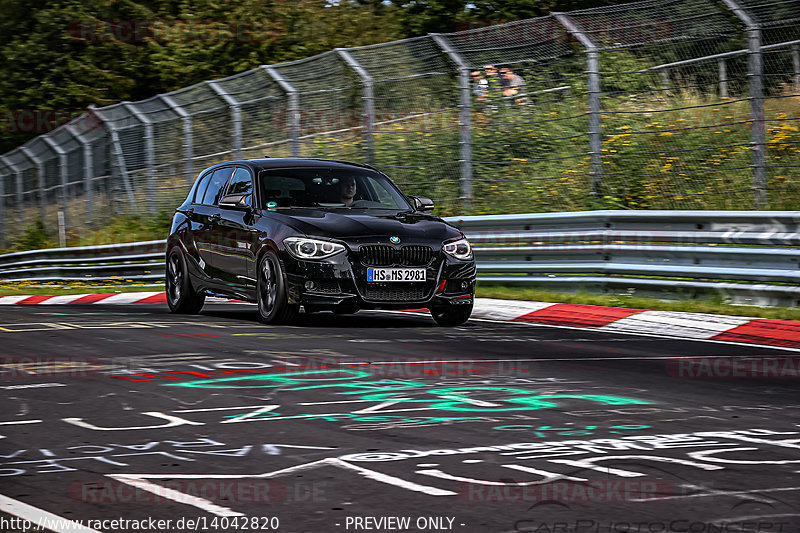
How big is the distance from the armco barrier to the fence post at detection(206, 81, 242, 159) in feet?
20.1

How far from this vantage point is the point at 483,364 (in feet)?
29.5

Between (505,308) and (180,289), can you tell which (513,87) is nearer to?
(505,308)

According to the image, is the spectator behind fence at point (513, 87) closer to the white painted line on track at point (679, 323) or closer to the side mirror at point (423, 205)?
the side mirror at point (423, 205)

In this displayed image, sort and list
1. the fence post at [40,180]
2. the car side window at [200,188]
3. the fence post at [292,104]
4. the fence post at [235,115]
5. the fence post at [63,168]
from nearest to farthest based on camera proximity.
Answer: the car side window at [200,188]
the fence post at [292,104]
the fence post at [235,115]
the fence post at [63,168]
the fence post at [40,180]

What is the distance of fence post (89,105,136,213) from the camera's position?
82.2ft

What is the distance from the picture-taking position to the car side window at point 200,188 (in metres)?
14.0

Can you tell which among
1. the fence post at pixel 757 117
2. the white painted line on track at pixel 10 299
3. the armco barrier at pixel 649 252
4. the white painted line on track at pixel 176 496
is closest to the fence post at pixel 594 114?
the armco barrier at pixel 649 252

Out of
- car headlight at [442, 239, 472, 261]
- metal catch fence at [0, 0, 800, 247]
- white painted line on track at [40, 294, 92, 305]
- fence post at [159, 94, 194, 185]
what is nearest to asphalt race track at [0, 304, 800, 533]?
car headlight at [442, 239, 472, 261]

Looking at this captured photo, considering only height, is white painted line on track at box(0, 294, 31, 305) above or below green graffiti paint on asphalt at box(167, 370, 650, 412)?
above

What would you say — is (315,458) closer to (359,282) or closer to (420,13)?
(359,282)

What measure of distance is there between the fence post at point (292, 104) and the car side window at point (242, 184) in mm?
6283

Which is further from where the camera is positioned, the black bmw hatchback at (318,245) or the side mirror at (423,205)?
the side mirror at (423,205)

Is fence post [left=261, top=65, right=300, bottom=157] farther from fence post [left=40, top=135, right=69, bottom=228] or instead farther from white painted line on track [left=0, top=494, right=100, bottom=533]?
white painted line on track [left=0, top=494, right=100, bottom=533]

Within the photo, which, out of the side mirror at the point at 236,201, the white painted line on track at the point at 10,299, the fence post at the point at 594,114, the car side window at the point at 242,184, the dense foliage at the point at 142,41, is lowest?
the white painted line on track at the point at 10,299
